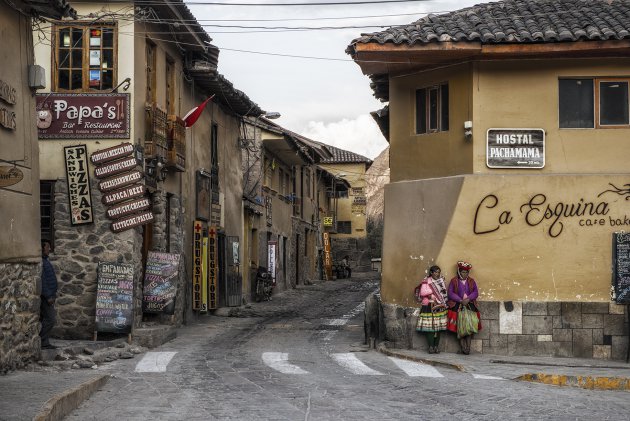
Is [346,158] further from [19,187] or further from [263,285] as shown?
[19,187]

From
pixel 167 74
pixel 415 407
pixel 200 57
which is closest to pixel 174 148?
pixel 167 74

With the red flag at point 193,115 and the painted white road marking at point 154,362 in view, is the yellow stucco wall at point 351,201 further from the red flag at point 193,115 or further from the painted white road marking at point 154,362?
the painted white road marking at point 154,362

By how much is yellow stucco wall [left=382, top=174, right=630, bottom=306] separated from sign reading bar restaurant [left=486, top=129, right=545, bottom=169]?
0.88 feet

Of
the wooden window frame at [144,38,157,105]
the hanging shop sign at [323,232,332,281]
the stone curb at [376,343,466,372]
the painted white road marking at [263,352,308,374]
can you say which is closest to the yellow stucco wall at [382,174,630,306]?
the stone curb at [376,343,466,372]

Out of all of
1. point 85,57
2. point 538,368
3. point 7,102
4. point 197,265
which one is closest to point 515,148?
point 538,368

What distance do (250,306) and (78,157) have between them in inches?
450

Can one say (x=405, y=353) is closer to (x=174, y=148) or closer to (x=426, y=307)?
(x=426, y=307)

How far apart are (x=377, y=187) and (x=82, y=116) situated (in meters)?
117

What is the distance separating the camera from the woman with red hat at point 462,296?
16047 mm

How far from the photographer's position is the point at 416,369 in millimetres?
14289

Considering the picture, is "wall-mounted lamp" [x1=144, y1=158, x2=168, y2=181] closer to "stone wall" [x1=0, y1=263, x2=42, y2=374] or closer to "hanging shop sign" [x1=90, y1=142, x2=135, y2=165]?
"hanging shop sign" [x1=90, y1=142, x2=135, y2=165]

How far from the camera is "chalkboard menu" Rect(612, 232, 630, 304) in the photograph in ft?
53.0

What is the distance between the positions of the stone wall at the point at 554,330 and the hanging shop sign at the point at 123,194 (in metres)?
6.81

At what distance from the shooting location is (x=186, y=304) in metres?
22.6
